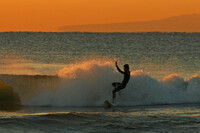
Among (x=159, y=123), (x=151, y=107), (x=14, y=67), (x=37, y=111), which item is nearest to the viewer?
(x=159, y=123)

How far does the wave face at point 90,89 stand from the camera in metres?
21.4

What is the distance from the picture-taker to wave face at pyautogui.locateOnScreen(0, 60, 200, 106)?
2142 centimetres

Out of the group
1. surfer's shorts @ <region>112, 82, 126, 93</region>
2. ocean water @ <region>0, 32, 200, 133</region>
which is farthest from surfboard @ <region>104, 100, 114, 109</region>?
surfer's shorts @ <region>112, 82, 126, 93</region>

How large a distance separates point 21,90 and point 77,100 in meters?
2.71

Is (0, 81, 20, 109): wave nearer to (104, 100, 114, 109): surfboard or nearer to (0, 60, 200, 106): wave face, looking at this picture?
(0, 60, 200, 106): wave face

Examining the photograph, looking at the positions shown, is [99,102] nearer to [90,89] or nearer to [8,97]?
[90,89]

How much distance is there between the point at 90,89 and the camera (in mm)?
22062

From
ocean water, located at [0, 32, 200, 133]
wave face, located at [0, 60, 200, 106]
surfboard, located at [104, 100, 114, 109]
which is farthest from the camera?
wave face, located at [0, 60, 200, 106]

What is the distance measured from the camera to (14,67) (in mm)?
32906

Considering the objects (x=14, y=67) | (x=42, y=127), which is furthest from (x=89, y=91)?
(x=14, y=67)

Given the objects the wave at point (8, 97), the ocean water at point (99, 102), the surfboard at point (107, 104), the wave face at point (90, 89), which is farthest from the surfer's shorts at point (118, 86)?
the wave at point (8, 97)

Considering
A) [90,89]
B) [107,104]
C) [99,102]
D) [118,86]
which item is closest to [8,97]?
[90,89]

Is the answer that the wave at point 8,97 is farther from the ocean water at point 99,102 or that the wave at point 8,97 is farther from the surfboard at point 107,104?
the surfboard at point 107,104

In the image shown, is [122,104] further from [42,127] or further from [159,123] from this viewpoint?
[42,127]
